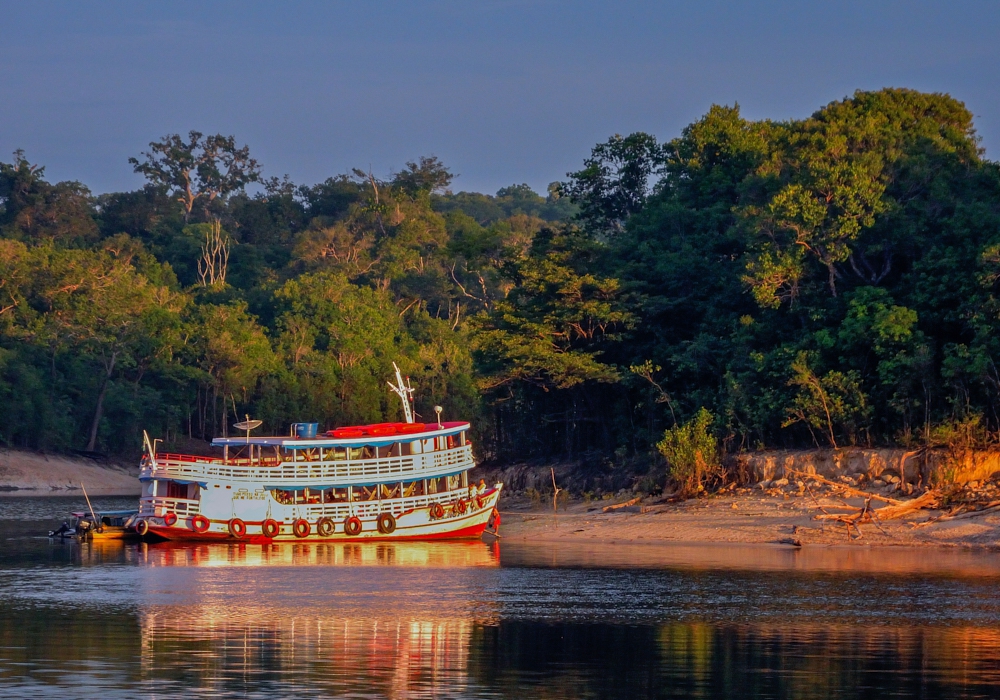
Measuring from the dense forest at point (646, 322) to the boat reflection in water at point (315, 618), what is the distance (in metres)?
12.6

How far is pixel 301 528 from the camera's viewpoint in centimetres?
3950

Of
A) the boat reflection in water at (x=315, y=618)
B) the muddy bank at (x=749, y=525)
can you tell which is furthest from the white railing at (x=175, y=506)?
the muddy bank at (x=749, y=525)

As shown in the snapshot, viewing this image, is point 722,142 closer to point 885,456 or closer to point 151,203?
point 885,456

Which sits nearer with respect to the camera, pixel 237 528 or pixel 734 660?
pixel 734 660

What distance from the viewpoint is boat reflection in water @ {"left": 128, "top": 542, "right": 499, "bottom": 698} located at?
19781mm

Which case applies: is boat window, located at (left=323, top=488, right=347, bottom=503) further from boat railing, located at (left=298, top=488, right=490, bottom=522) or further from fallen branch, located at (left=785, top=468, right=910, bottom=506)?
fallen branch, located at (left=785, top=468, right=910, bottom=506)

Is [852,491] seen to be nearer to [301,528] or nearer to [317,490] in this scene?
[317,490]


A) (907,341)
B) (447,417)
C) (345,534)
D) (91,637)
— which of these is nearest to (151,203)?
(447,417)

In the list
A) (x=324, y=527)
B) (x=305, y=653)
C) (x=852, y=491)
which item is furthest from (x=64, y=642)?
(x=852, y=491)

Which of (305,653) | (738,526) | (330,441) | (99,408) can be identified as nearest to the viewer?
(305,653)

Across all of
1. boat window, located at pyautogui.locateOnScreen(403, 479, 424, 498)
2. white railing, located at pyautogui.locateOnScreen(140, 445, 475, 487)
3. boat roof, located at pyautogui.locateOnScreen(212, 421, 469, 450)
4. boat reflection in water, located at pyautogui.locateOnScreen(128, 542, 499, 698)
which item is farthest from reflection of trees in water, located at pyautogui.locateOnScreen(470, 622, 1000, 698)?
boat window, located at pyautogui.locateOnScreen(403, 479, 424, 498)

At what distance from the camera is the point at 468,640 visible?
75.7 feet

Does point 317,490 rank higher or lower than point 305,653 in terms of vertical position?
higher

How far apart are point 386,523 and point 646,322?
577 inches
